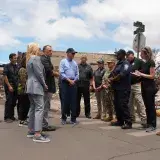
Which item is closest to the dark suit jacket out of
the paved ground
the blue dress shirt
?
the blue dress shirt

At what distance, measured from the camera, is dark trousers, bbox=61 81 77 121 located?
31.1ft

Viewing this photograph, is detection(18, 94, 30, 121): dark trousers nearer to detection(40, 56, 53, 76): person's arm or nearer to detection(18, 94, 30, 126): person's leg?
detection(18, 94, 30, 126): person's leg

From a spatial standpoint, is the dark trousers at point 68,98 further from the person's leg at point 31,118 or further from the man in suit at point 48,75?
the person's leg at point 31,118

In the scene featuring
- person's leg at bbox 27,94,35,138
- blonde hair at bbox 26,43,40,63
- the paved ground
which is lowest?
the paved ground

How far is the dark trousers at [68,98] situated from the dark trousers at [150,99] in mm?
1828

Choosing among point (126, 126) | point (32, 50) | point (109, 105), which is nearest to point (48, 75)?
point (32, 50)

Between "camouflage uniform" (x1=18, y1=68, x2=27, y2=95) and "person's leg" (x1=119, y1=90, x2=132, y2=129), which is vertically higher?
"camouflage uniform" (x1=18, y1=68, x2=27, y2=95)

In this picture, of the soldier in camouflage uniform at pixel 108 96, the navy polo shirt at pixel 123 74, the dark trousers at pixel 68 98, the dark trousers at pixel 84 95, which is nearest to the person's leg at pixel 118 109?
the navy polo shirt at pixel 123 74

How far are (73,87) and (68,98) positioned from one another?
319 millimetres

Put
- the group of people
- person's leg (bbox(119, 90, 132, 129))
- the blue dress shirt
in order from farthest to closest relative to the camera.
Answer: the blue dress shirt < person's leg (bbox(119, 90, 132, 129)) < the group of people

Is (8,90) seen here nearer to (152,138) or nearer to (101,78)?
(101,78)

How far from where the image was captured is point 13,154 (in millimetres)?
6227

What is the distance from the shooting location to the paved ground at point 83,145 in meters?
6.23

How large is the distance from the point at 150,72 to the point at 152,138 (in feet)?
5.10
